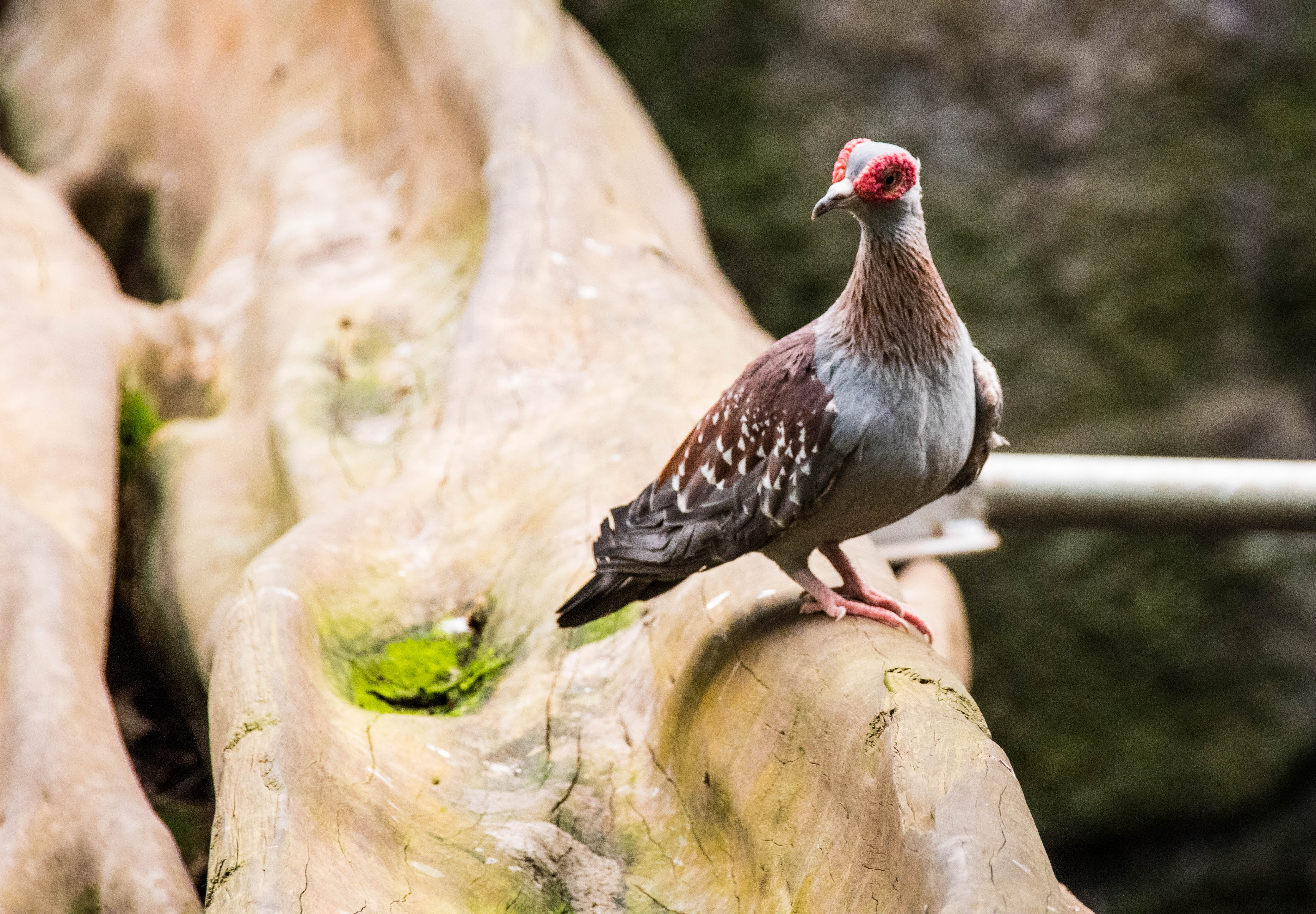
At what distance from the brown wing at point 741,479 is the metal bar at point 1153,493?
4.64ft

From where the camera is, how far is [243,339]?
3250mm

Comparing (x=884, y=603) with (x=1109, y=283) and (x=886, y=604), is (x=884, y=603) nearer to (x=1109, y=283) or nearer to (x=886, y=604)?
(x=886, y=604)

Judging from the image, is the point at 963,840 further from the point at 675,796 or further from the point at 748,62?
the point at 748,62

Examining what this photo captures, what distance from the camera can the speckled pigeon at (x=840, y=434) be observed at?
167 centimetres

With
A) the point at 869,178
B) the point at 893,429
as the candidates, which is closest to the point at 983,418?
the point at 893,429

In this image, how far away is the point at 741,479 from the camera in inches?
69.7

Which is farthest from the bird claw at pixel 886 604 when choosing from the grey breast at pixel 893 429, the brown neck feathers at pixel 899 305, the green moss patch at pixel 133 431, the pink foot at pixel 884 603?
the green moss patch at pixel 133 431

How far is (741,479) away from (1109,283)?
11.7ft

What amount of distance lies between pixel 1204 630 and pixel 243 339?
4.06m

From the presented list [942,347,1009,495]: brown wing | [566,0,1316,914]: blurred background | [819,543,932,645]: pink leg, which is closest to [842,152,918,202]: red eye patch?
[942,347,1009,495]: brown wing

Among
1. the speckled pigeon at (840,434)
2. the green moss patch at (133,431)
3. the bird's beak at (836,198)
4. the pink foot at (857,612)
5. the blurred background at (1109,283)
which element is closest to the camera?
the bird's beak at (836,198)

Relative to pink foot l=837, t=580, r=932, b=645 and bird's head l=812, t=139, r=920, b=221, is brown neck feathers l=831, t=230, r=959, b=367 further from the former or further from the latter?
pink foot l=837, t=580, r=932, b=645

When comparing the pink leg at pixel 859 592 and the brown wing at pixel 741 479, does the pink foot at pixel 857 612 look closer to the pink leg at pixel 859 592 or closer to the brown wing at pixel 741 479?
the pink leg at pixel 859 592

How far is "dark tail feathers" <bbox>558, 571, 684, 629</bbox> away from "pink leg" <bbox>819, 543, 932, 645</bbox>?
27cm
